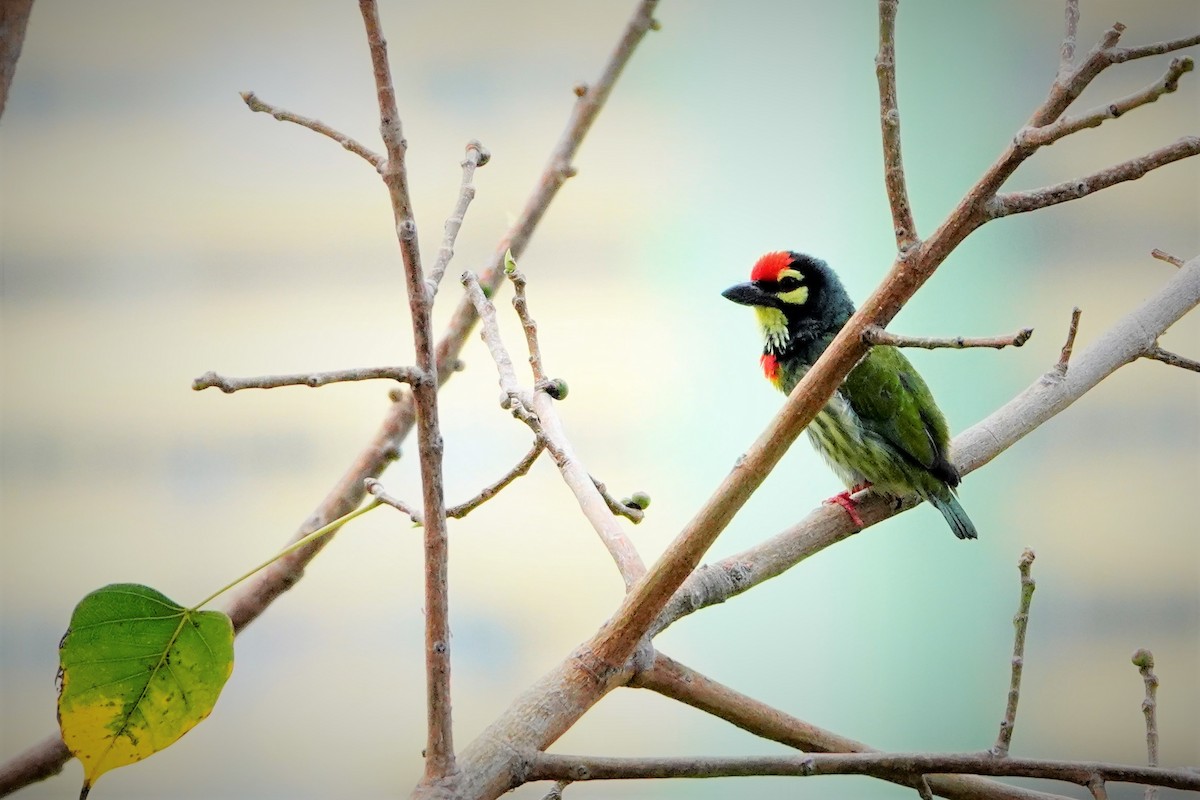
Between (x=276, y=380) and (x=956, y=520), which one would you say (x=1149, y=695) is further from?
(x=276, y=380)

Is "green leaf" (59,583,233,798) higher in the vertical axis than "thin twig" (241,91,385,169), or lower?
lower

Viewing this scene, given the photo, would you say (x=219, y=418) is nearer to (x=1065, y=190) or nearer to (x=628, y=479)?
(x=628, y=479)

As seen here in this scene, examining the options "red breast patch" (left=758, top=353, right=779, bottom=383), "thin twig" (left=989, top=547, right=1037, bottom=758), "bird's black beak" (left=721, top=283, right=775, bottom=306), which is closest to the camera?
"thin twig" (left=989, top=547, right=1037, bottom=758)

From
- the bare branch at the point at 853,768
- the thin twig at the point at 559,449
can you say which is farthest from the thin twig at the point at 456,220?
the bare branch at the point at 853,768

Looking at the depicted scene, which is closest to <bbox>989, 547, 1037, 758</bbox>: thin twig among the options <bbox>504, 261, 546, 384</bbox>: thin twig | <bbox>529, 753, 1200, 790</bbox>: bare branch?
<bbox>529, 753, 1200, 790</bbox>: bare branch

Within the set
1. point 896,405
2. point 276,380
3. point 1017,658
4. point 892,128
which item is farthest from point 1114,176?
point 896,405

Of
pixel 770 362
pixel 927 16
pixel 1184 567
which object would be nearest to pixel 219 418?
pixel 770 362

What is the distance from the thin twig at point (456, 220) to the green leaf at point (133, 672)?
315 mm

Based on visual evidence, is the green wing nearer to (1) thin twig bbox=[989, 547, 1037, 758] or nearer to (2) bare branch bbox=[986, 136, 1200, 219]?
(1) thin twig bbox=[989, 547, 1037, 758]

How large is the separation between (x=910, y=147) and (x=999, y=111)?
18cm

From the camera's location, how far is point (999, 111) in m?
2.01

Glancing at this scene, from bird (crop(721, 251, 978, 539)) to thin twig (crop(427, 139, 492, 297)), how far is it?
0.79 m

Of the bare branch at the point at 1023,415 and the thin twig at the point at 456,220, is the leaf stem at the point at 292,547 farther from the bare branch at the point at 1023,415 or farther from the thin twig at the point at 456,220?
the bare branch at the point at 1023,415

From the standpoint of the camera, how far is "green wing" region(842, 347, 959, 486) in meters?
1.54
